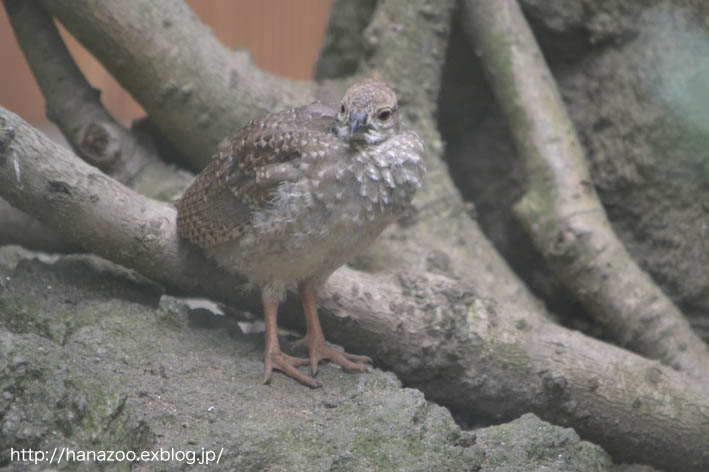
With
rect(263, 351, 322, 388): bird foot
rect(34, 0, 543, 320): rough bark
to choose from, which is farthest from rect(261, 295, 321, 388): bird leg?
rect(34, 0, 543, 320): rough bark

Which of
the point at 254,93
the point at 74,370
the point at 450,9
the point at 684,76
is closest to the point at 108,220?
the point at 74,370

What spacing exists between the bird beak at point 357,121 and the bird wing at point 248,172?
146 millimetres

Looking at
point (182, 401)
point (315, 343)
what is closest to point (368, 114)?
point (315, 343)

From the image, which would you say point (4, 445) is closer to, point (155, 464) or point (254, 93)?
point (155, 464)

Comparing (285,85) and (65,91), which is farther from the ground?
(285,85)

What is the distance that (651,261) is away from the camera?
472cm

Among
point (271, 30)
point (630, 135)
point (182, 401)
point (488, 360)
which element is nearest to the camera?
point (182, 401)

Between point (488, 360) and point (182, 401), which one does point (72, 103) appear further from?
point (488, 360)

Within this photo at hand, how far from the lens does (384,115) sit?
310 cm

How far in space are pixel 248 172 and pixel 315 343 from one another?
0.80 metres

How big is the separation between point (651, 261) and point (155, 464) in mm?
3324

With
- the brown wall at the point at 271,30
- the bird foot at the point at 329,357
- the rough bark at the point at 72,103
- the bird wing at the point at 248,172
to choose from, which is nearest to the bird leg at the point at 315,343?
the bird foot at the point at 329,357

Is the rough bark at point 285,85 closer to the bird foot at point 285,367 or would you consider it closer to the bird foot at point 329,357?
the bird foot at point 329,357

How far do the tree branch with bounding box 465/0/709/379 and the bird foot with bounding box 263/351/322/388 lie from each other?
6.19 feet
